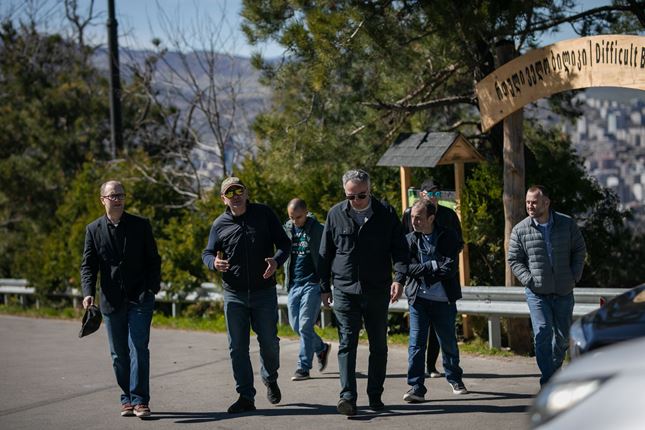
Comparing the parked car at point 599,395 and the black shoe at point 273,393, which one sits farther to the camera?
the black shoe at point 273,393

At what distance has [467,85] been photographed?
15.3 meters

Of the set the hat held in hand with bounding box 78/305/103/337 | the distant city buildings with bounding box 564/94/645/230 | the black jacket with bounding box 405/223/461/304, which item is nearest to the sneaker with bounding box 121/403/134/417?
the hat held in hand with bounding box 78/305/103/337

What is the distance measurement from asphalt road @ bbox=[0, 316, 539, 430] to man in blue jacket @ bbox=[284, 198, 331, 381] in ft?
0.84

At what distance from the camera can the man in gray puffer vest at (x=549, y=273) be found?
8055 mm

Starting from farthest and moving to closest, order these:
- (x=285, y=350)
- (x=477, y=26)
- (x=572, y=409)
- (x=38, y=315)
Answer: (x=38, y=315) < (x=285, y=350) < (x=477, y=26) < (x=572, y=409)

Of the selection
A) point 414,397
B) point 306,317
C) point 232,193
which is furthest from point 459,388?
Answer: point 232,193

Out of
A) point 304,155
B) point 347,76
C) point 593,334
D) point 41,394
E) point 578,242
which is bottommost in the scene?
point 41,394

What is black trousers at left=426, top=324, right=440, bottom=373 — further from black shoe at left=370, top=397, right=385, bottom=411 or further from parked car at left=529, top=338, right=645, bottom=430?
parked car at left=529, top=338, right=645, bottom=430

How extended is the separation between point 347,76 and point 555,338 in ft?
18.1

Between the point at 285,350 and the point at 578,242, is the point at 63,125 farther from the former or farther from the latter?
the point at 578,242

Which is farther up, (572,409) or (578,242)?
(578,242)

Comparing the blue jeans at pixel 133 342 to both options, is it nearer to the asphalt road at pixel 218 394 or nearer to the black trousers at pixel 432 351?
the asphalt road at pixel 218 394

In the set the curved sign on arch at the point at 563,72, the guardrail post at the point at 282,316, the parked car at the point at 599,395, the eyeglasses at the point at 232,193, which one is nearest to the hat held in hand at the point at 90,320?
the eyeglasses at the point at 232,193

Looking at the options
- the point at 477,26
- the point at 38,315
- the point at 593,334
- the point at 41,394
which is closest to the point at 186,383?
the point at 41,394
